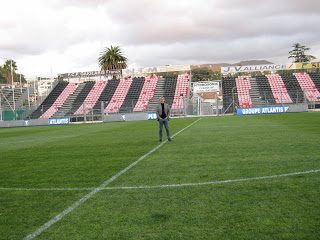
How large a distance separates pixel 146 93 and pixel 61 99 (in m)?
14.6

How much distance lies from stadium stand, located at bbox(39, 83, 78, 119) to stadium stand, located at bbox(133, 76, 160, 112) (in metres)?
12.3

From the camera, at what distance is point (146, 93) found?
165ft

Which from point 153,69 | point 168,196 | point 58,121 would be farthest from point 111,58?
point 168,196

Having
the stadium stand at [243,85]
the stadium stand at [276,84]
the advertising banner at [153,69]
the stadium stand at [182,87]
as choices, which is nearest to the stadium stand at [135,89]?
the advertising banner at [153,69]

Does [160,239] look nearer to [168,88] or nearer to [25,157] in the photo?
[25,157]

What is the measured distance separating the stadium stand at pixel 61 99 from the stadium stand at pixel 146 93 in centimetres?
1226

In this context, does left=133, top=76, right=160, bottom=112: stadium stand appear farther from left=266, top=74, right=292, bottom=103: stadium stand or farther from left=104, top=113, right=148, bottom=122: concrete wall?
left=266, top=74, right=292, bottom=103: stadium stand

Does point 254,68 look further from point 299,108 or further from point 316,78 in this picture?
point 299,108

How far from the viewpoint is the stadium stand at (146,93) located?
42562mm

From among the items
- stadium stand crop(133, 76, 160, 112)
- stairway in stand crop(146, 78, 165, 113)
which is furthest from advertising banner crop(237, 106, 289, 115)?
stadium stand crop(133, 76, 160, 112)

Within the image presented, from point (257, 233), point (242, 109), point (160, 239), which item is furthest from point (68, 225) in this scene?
point (242, 109)

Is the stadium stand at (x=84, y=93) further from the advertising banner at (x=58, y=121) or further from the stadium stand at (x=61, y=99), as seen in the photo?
the advertising banner at (x=58, y=121)

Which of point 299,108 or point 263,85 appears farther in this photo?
point 263,85

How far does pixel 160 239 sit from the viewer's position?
3.57 metres
